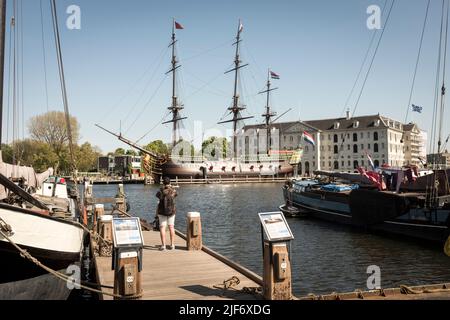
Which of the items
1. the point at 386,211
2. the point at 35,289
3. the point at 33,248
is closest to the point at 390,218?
the point at 386,211

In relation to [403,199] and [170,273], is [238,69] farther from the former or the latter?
[170,273]

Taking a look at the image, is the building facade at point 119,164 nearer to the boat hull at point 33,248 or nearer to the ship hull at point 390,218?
the ship hull at point 390,218

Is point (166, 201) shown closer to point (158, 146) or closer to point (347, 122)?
point (347, 122)

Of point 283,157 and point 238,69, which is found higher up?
point 238,69

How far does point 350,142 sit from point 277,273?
111995 millimetres

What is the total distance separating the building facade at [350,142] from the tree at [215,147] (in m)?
8.26

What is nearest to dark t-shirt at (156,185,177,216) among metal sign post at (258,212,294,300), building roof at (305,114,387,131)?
metal sign post at (258,212,294,300)

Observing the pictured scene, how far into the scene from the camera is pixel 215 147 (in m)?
130

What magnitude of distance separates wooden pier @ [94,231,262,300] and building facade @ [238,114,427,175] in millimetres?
101939

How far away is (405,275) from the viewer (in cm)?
1359
